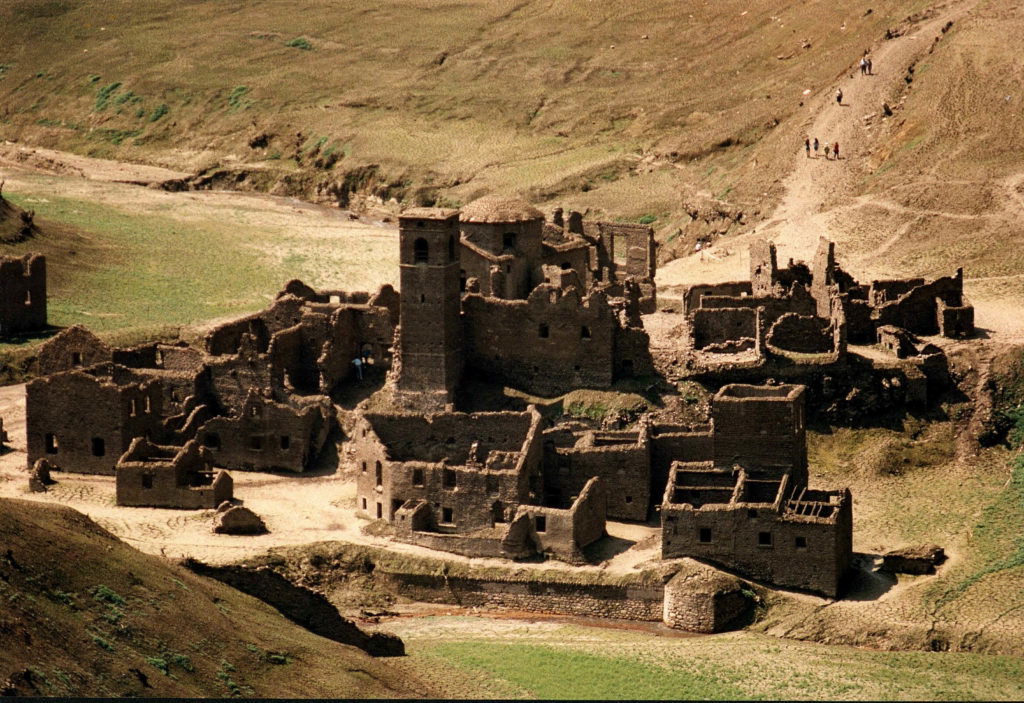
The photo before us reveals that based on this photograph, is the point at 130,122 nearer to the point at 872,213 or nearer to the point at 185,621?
the point at 872,213

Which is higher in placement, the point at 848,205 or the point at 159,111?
the point at 159,111

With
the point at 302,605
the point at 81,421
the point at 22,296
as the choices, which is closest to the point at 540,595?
the point at 302,605

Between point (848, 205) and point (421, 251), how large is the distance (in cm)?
2771

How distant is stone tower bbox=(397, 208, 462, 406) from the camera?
7969 cm

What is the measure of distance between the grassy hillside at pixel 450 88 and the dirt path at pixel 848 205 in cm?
244

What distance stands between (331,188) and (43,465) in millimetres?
59837

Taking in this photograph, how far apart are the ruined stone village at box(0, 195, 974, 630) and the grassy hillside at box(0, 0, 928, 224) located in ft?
81.4

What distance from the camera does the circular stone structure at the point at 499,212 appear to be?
86438 mm

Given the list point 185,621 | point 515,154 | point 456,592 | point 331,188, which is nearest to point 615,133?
point 515,154

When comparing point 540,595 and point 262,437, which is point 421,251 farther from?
point 540,595

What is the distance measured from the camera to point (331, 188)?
13512 cm

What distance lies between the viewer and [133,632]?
58.4 m

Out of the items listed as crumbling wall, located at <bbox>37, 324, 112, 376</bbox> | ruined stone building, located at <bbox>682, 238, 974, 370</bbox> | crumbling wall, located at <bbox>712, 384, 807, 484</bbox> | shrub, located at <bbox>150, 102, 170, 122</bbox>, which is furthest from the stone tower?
shrub, located at <bbox>150, 102, 170, 122</bbox>

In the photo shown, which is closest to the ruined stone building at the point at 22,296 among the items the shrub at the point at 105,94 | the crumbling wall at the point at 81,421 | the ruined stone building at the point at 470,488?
the crumbling wall at the point at 81,421
